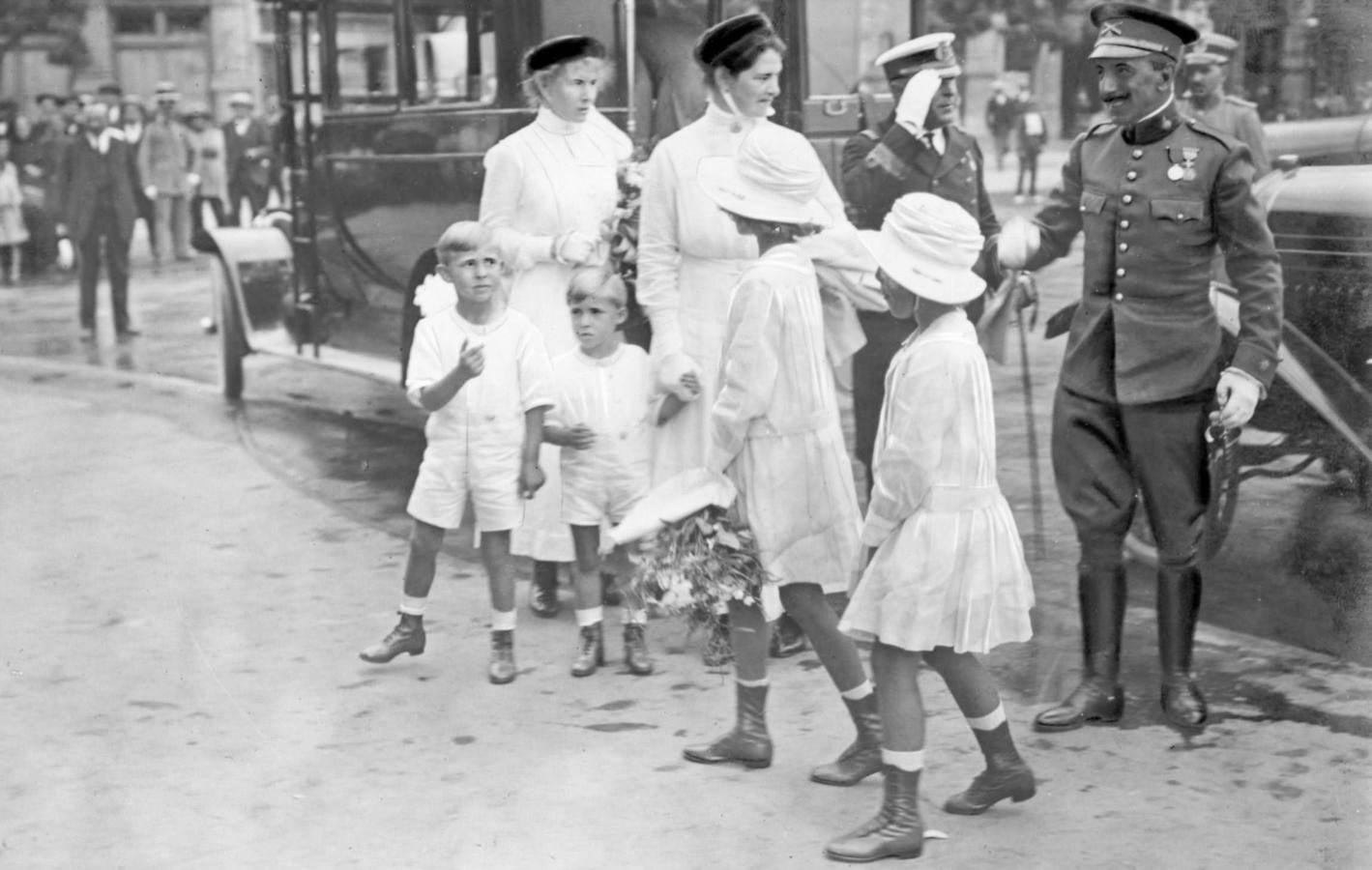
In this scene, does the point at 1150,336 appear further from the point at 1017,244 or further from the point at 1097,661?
the point at 1097,661

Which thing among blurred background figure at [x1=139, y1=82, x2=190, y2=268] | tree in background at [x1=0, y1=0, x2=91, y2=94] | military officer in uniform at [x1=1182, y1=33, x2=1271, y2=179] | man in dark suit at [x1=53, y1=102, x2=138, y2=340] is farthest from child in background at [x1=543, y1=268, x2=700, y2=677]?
blurred background figure at [x1=139, y1=82, x2=190, y2=268]

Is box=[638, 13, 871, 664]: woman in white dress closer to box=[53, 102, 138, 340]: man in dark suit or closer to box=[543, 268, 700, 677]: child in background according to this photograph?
box=[543, 268, 700, 677]: child in background

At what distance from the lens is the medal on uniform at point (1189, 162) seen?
4.24 meters

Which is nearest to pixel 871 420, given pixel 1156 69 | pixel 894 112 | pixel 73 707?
pixel 894 112

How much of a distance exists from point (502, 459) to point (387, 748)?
3.33 ft

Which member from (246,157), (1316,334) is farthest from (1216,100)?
(246,157)

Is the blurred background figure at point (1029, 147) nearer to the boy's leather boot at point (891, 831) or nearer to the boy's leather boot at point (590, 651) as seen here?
the boy's leather boot at point (590, 651)

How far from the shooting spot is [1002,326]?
14.1ft

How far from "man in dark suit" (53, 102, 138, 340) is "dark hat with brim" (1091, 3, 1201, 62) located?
1012cm

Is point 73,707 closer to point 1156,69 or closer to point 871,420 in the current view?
point 871,420

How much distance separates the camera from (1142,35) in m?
4.20

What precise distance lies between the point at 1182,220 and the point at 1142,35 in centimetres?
49

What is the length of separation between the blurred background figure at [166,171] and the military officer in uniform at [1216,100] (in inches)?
470

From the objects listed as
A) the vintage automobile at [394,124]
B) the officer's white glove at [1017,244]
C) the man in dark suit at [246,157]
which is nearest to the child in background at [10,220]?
the man in dark suit at [246,157]
